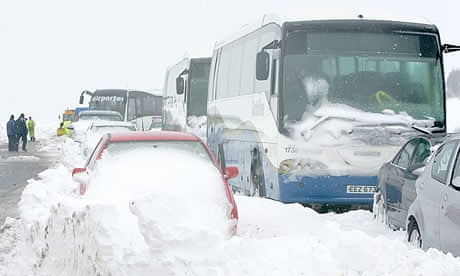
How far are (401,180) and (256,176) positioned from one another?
205 inches

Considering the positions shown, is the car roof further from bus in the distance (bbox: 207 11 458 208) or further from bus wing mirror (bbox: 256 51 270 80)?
bus wing mirror (bbox: 256 51 270 80)

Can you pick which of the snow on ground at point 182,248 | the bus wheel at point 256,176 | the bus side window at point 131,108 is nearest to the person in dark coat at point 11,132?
the bus side window at point 131,108

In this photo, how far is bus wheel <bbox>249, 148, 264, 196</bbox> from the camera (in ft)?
50.2

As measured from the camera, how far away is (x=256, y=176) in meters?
15.6

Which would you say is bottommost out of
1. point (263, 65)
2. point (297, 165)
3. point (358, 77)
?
point (297, 165)

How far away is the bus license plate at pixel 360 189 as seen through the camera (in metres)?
13.8

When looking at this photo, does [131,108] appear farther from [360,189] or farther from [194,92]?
[360,189]

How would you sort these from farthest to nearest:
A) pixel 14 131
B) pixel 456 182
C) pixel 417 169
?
pixel 14 131, pixel 417 169, pixel 456 182

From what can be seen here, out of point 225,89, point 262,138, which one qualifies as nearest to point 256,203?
point 262,138

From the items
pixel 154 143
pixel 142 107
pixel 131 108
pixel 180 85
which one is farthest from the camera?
pixel 131 108

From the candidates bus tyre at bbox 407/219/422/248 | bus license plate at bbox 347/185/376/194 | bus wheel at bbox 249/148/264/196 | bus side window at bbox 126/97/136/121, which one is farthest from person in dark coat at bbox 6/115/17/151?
bus tyre at bbox 407/219/422/248

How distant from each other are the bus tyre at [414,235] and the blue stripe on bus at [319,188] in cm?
443

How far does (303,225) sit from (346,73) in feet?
10.9

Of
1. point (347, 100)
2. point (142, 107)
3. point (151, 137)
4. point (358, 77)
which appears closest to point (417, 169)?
point (151, 137)
